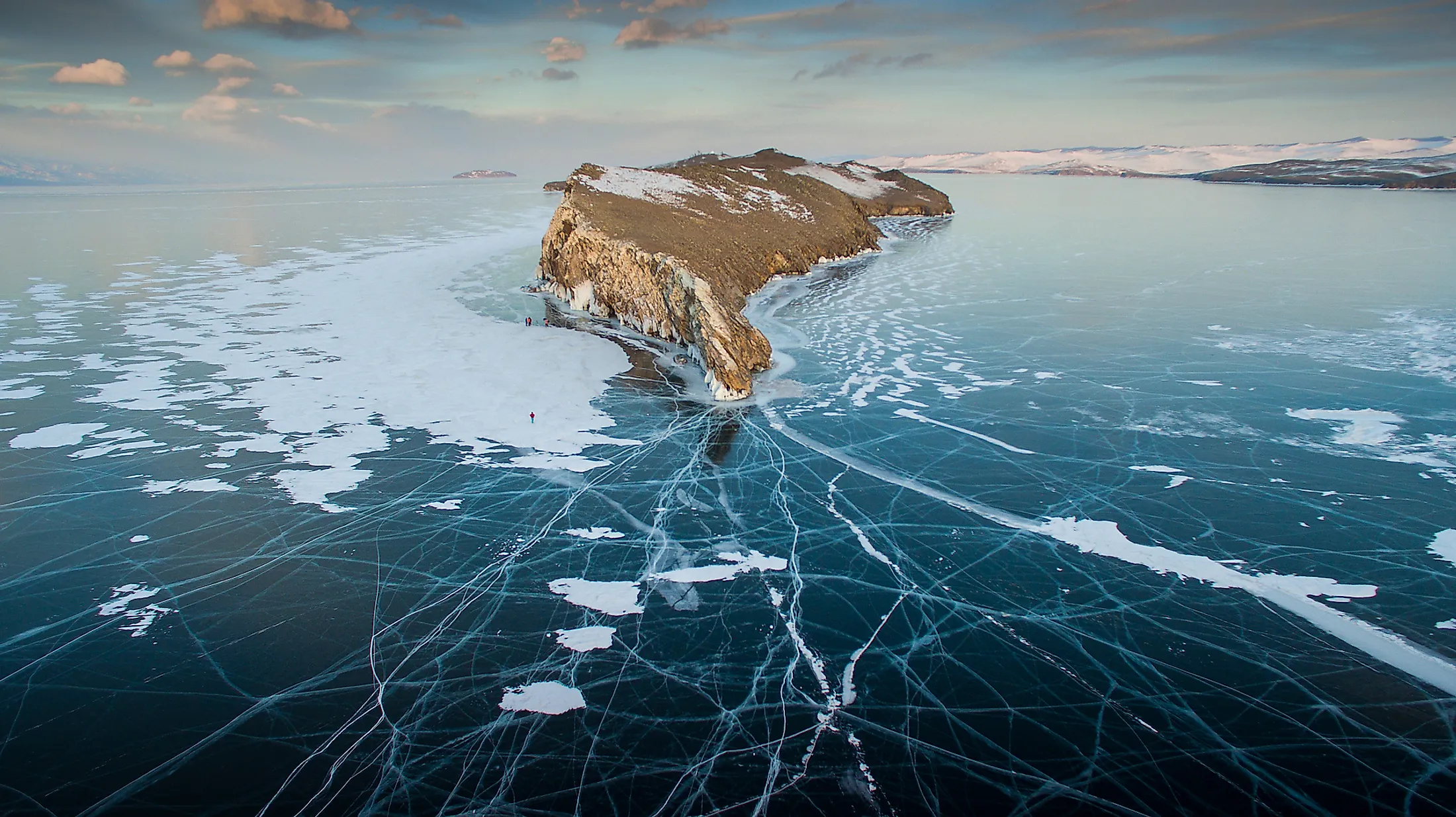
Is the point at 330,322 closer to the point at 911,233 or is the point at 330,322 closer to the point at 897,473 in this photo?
the point at 897,473

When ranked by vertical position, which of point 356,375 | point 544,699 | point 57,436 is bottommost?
point 544,699

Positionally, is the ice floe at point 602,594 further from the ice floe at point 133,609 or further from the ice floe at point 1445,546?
the ice floe at point 1445,546

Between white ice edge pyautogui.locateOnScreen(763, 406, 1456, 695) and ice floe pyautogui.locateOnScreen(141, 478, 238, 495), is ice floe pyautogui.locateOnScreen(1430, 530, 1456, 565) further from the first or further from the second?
ice floe pyautogui.locateOnScreen(141, 478, 238, 495)

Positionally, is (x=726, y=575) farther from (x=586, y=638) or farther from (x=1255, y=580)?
(x=1255, y=580)

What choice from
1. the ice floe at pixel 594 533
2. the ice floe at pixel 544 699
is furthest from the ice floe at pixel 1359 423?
the ice floe at pixel 544 699

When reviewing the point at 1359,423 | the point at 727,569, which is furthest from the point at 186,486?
the point at 1359,423

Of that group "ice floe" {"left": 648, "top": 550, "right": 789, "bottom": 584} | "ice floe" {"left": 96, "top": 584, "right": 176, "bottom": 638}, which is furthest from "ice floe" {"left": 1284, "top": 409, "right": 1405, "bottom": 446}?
"ice floe" {"left": 96, "top": 584, "right": 176, "bottom": 638}
